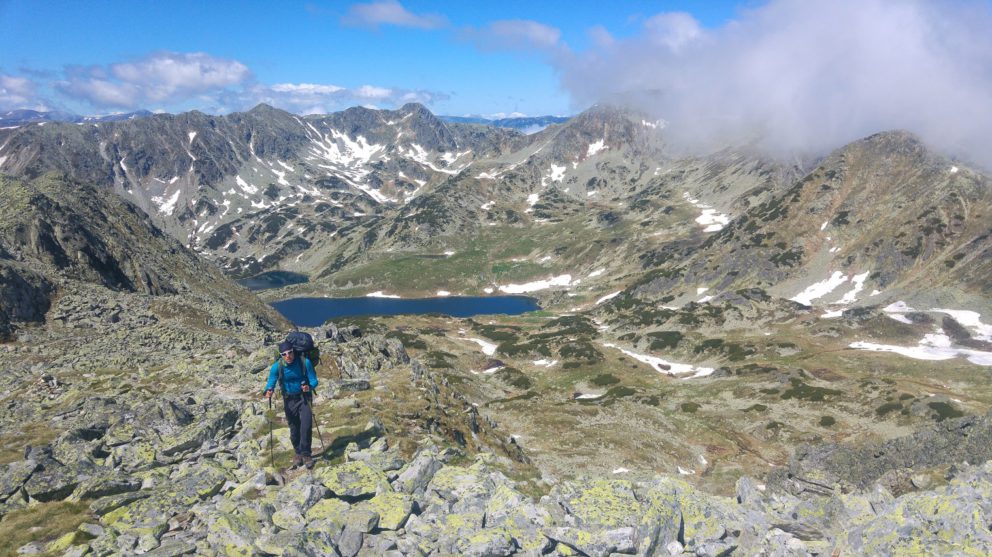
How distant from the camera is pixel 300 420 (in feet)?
60.3

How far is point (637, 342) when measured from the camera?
147875 millimetres

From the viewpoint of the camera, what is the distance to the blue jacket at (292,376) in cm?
1809

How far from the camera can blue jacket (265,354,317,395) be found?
18.1 meters

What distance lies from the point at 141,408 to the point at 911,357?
13283 centimetres

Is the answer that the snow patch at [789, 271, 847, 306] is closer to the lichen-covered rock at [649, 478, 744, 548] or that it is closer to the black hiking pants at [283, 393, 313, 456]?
the lichen-covered rock at [649, 478, 744, 548]

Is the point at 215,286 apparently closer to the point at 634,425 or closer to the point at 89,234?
the point at 89,234

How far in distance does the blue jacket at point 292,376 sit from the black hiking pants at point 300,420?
28 centimetres

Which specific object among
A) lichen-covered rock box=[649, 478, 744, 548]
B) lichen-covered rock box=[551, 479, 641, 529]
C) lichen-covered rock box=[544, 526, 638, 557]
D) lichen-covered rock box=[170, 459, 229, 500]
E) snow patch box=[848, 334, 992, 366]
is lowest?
snow patch box=[848, 334, 992, 366]

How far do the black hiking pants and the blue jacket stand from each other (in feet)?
0.93

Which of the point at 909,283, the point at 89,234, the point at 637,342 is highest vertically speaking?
the point at 89,234

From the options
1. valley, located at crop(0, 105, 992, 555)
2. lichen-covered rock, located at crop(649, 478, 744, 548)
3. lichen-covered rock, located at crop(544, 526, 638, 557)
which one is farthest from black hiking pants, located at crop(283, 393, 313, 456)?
lichen-covered rock, located at crop(649, 478, 744, 548)

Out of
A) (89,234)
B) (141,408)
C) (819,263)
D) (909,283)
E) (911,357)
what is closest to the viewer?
(141,408)

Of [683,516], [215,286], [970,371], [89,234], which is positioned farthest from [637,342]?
[683,516]

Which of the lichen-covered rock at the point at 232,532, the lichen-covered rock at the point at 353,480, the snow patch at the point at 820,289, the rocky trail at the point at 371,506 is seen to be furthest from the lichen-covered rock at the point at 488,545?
the snow patch at the point at 820,289
